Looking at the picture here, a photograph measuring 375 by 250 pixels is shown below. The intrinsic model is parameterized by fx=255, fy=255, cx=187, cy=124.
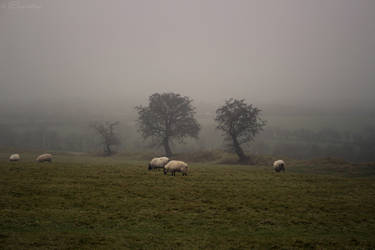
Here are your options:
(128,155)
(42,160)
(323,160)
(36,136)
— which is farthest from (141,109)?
(36,136)

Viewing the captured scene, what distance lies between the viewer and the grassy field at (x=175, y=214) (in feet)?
33.4

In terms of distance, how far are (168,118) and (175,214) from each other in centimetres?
5183

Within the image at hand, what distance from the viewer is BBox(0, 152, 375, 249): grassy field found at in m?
10.2

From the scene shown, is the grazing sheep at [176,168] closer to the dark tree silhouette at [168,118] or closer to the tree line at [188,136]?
the tree line at [188,136]

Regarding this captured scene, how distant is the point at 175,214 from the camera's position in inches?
510

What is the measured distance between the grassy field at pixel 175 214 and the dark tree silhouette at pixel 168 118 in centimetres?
4331

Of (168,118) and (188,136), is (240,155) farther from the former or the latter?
(188,136)

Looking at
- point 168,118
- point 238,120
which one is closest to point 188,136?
point 168,118

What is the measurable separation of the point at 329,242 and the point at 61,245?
10.6 metres

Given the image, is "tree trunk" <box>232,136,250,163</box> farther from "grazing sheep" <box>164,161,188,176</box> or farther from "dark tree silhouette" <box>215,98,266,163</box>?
"grazing sheep" <box>164,161,188,176</box>

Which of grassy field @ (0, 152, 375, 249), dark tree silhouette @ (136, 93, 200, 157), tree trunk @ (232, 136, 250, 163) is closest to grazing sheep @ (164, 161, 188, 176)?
grassy field @ (0, 152, 375, 249)

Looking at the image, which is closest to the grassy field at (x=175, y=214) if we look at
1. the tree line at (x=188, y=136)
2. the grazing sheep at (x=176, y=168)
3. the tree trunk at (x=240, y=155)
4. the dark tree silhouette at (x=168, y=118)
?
the grazing sheep at (x=176, y=168)

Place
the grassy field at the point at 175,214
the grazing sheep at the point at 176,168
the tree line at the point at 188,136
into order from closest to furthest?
the grassy field at the point at 175,214 < the grazing sheep at the point at 176,168 < the tree line at the point at 188,136

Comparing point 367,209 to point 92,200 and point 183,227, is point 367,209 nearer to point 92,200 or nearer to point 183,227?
point 183,227
